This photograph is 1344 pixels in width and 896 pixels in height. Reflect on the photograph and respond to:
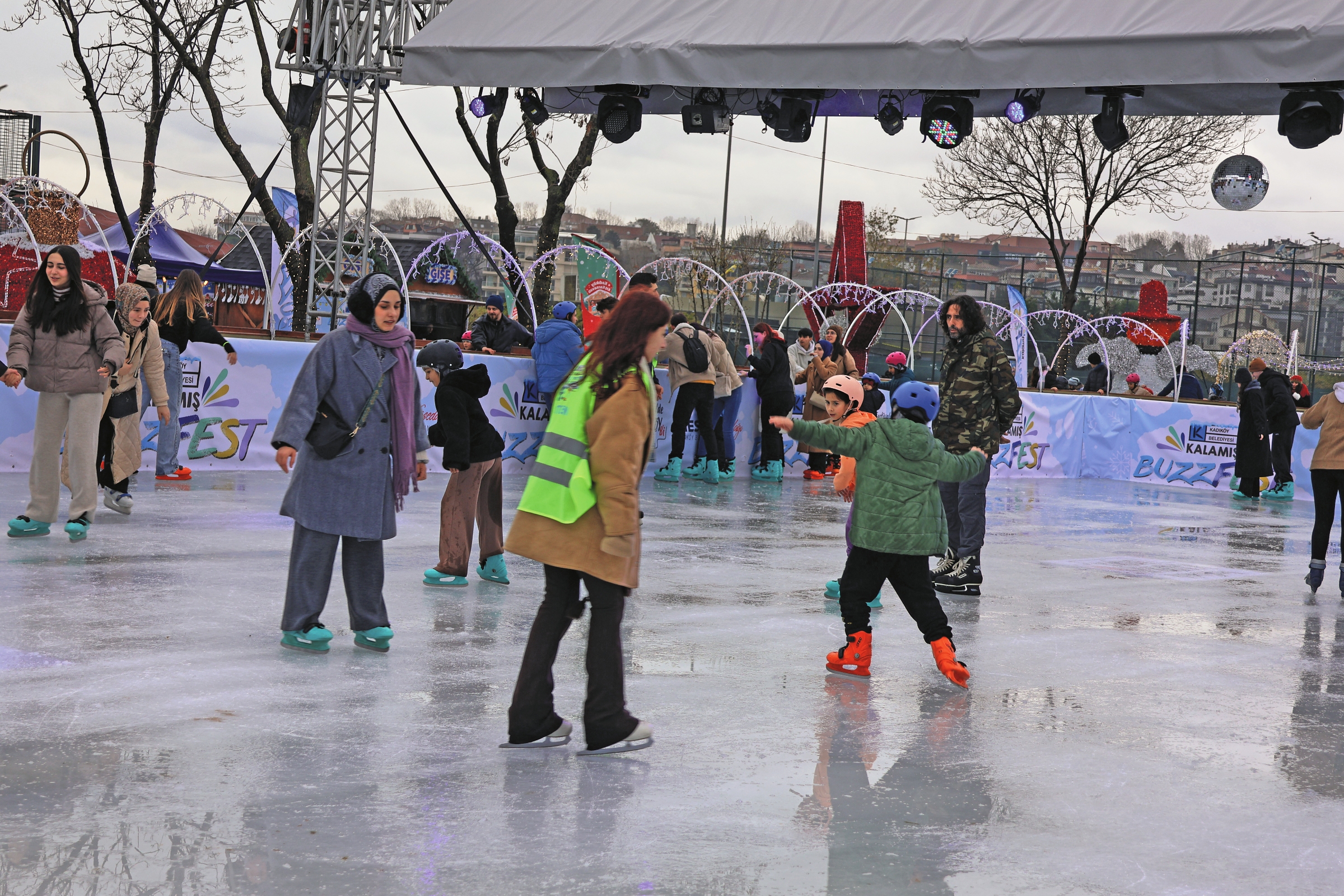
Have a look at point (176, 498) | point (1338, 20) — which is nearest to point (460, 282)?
point (176, 498)

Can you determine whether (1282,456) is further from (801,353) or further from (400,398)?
(400,398)

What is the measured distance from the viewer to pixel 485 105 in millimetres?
13344

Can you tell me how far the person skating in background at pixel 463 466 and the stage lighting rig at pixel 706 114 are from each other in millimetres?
5935

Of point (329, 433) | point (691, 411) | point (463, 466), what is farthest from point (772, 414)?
point (329, 433)

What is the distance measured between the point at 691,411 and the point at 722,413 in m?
0.60

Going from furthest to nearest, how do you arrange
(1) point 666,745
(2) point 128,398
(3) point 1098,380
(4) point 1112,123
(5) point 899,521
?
1. (3) point 1098,380
2. (4) point 1112,123
3. (2) point 128,398
4. (5) point 899,521
5. (1) point 666,745

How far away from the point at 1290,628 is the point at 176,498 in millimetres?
7560

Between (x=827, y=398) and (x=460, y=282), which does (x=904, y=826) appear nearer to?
(x=827, y=398)

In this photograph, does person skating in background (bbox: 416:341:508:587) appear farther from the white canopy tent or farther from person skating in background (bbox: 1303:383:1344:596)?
person skating in background (bbox: 1303:383:1344:596)

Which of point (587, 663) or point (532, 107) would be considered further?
point (532, 107)

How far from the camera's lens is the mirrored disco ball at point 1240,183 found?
431 inches

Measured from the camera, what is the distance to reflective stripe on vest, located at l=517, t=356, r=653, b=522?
14.0 ft

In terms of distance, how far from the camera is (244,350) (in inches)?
Result: 467

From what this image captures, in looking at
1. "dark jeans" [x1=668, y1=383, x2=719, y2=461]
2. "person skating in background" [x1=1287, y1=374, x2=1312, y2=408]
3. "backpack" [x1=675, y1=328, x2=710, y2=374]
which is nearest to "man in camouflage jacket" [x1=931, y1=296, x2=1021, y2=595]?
"backpack" [x1=675, y1=328, x2=710, y2=374]
